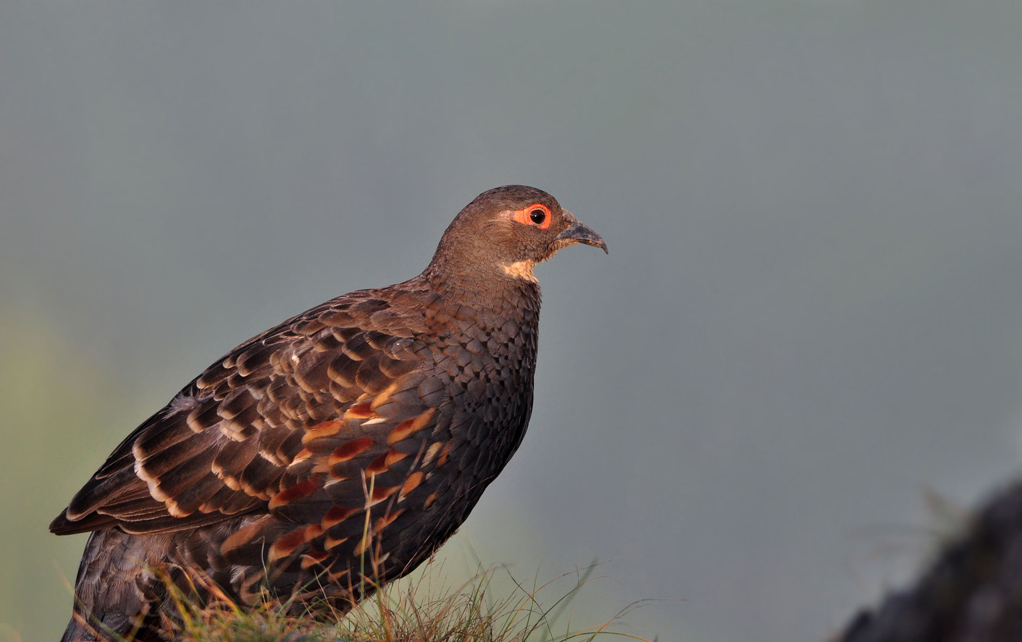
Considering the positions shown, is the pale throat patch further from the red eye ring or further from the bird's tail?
the bird's tail

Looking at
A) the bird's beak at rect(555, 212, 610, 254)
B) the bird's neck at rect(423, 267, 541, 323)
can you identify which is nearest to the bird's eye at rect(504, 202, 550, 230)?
the bird's beak at rect(555, 212, 610, 254)

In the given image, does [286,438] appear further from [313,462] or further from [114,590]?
[114,590]

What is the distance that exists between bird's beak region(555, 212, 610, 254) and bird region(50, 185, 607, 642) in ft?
3.57

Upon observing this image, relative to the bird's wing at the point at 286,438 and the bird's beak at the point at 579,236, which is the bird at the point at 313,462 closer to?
the bird's wing at the point at 286,438

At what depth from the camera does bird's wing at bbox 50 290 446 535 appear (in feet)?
27.8

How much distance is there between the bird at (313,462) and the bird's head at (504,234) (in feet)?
0.84

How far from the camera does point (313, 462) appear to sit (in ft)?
27.9

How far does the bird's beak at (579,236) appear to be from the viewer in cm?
1011

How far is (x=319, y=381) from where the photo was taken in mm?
8719

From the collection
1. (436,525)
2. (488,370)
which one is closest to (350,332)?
(488,370)

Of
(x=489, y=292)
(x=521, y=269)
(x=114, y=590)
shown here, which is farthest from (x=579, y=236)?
(x=114, y=590)

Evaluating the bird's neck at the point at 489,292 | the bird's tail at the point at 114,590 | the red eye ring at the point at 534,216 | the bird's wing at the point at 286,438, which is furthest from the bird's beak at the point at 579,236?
the bird's tail at the point at 114,590

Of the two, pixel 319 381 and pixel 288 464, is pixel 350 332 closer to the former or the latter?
pixel 319 381

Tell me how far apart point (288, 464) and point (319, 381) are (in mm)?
785
